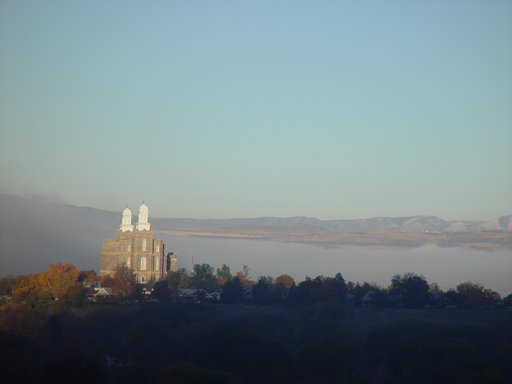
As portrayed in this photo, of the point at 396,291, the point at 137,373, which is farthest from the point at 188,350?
the point at 396,291

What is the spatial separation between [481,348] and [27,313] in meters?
47.7

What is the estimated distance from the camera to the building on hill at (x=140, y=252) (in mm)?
105750

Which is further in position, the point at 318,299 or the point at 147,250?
the point at 147,250

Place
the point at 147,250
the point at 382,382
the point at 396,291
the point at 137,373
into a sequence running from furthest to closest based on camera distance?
the point at 147,250 → the point at 396,291 → the point at 382,382 → the point at 137,373

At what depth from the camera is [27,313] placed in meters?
67.8

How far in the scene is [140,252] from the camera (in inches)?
4173

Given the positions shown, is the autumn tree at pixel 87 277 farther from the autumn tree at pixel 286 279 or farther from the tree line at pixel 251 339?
the autumn tree at pixel 286 279

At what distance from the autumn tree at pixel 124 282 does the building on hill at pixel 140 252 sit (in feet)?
18.7

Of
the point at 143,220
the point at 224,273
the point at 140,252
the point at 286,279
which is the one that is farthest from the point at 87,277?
the point at 286,279

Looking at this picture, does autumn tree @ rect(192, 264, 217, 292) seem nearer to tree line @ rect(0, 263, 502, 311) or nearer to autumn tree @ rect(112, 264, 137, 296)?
tree line @ rect(0, 263, 502, 311)

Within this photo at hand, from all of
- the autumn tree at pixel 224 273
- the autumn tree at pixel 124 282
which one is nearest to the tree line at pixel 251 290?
the autumn tree at pixel 124 282

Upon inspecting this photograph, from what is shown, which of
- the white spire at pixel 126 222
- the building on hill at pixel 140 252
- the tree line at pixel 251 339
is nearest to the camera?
the tree line at pixel 251 339

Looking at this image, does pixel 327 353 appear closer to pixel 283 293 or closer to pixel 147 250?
pixel 283 293

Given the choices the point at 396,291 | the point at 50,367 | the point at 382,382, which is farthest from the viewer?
the point at 396,291
